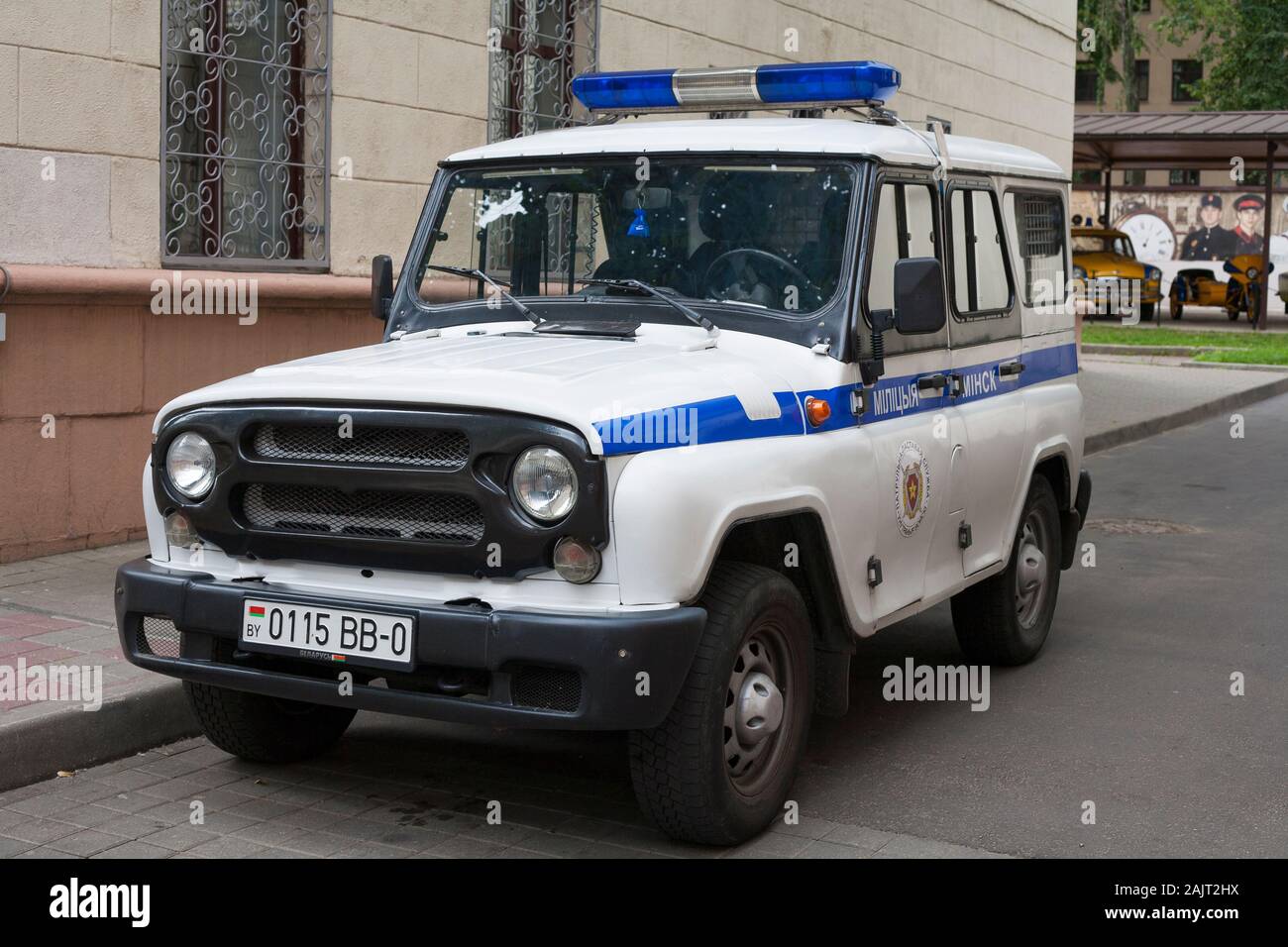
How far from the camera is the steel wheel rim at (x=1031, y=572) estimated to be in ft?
22.4

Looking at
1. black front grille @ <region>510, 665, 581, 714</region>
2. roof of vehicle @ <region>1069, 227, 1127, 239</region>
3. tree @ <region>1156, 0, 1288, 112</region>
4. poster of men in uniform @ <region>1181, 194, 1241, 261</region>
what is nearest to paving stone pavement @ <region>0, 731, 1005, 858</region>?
black front grille @ <region>510, 665, 581, 714</region>

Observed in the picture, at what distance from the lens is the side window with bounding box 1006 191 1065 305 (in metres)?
6.71

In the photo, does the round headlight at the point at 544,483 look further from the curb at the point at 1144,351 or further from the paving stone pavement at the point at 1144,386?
the curb at the point at 1144,351

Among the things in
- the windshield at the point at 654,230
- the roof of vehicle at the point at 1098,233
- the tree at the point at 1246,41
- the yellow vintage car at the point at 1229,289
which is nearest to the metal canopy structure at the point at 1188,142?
the yellow vintage car at the point at 1229,289

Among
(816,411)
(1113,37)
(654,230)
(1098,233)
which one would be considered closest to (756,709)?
(816,411)

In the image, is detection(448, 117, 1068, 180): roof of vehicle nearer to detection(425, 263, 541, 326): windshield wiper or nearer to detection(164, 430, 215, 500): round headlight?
detection(425, 263, 541, 326): windshield wiper

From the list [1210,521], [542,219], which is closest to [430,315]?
[542,219]

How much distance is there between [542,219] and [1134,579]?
4614 mm

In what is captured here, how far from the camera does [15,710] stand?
5352 millimetres

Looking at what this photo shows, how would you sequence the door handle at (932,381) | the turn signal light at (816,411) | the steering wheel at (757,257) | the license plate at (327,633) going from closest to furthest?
the license plate at (327,633)
the turn signal light at (816,411)
the steering wheel at (757,257)
the door handle at (932,381)

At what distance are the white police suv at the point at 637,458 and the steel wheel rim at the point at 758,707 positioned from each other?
1 cm

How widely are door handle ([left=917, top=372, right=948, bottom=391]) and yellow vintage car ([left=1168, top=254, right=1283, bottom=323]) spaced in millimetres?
30982
